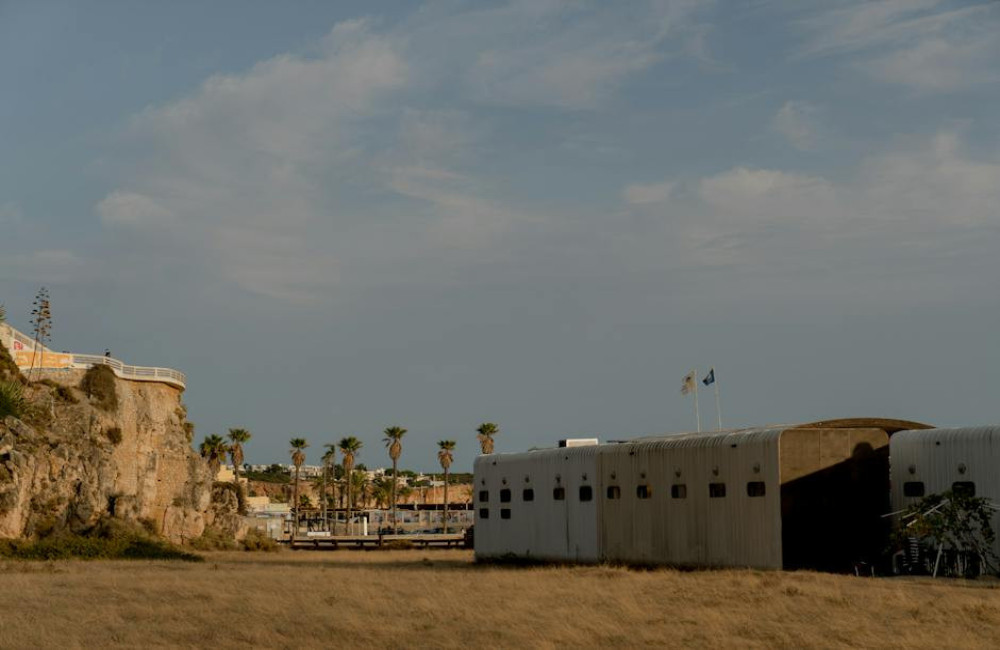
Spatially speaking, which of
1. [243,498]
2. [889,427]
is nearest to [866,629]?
[889,427]

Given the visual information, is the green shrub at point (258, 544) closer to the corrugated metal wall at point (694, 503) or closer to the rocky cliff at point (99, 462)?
the rocky cliff at point (99, 462)

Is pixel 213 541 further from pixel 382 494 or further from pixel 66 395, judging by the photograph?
pixel 382 494

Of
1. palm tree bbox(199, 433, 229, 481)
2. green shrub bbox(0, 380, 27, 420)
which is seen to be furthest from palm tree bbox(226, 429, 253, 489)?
green shrub bbox(0, 380, 27, 420)

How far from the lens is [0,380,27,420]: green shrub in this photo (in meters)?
63.0

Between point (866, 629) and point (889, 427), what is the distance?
51.7 feet

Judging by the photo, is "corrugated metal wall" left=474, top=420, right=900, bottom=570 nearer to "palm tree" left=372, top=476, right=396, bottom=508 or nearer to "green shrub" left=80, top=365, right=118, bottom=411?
"green shrub" left=80, top=365, right=118, bottom=411

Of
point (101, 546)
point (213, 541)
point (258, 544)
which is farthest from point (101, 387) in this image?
point (258, 544)

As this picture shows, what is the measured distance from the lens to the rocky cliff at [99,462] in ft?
203

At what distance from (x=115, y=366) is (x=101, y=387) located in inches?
144

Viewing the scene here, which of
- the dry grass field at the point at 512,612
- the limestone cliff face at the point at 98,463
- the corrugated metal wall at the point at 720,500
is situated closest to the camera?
the dry grass field at the point at 512,612

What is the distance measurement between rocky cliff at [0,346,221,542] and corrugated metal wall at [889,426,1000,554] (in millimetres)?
45495

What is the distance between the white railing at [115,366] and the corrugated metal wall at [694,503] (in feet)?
146

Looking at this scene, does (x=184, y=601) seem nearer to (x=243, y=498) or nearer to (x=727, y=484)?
(x=727, y=484)

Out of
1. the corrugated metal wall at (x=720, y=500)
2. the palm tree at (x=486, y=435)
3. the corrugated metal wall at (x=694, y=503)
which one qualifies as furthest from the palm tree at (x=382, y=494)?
the corrugated metal wall at (x=694, y=503)
